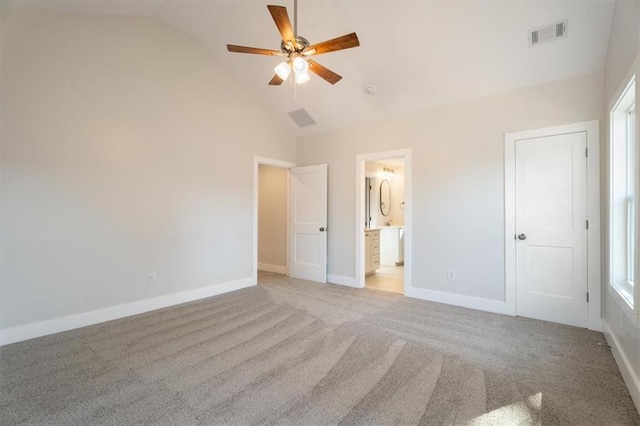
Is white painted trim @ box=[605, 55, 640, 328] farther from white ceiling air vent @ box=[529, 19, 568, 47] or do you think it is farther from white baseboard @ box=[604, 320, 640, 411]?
white ceiling air vent @ box=[529, 19, 568, 47]

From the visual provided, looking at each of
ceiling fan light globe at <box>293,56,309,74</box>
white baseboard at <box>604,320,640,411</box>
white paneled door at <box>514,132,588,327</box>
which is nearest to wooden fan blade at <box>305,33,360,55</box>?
ceiling fan light globe at <box>293,56,309,74</box>

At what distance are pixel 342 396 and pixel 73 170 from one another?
336 cm

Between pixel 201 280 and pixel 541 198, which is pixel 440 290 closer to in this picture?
pixel 541 198

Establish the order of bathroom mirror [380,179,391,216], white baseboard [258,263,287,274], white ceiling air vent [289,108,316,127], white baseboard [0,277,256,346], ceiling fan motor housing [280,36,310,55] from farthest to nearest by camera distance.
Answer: bathroom mirror [380,179,391,216] < white baseboard [258,263,287,274] < white ceiling air vent [289,108,316,127] < white baseboard [0,277,256,346] < ceiling fan motor housing [280,36,310,55]

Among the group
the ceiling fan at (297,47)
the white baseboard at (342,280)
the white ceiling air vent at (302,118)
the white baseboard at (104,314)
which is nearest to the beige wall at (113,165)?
the white baseboard at (104,314)

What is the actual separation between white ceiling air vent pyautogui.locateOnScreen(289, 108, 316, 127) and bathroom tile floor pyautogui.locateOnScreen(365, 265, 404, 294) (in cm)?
297

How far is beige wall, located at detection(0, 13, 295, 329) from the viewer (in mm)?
2724

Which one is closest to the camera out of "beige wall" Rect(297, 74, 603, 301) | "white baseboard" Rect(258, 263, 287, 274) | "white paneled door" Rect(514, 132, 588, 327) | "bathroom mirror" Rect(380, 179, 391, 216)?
"white paneled door" Rect(514, 132, 588, 327)

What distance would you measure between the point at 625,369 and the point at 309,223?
160 inches

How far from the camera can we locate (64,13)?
296 cm

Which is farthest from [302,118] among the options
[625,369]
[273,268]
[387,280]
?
[625,369]

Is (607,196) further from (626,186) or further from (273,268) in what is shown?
(273,268)

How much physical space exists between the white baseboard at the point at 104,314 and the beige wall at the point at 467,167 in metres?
2.97

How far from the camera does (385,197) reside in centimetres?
751
